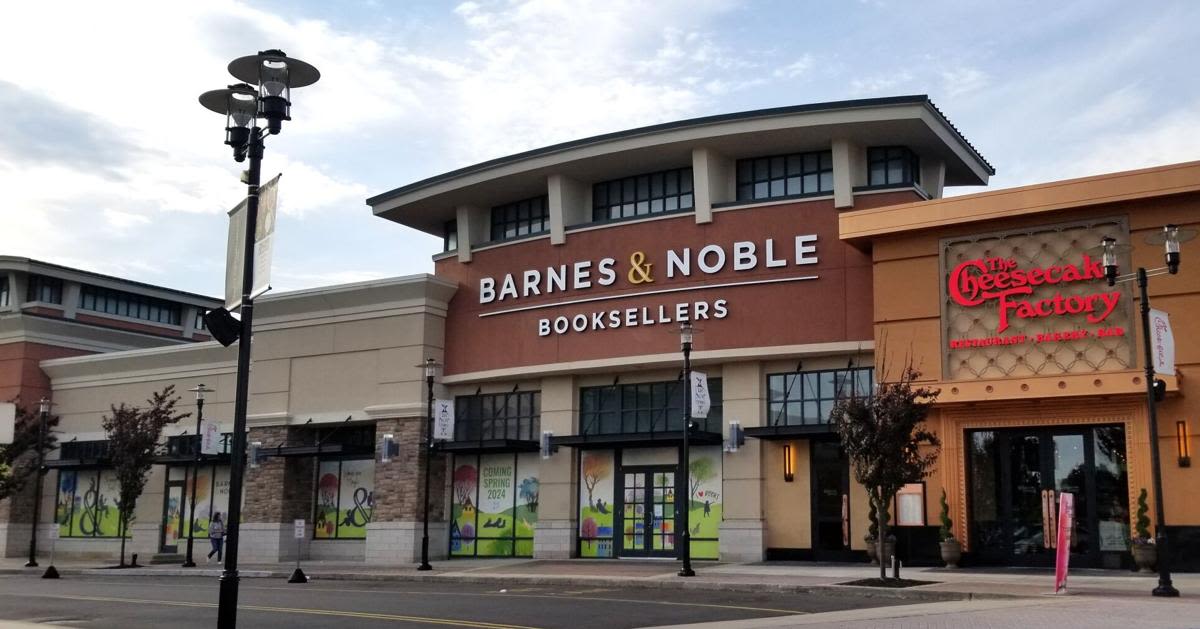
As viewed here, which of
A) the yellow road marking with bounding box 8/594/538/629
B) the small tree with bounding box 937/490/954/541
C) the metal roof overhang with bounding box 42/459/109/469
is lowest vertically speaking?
the yellow road marking with bounding box 8/594/538/629

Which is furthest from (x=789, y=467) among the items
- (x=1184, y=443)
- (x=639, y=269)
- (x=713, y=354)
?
(x=1184, y=443)

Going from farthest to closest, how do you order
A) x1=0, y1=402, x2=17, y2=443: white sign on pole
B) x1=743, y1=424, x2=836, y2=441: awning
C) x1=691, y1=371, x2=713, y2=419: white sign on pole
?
x1=691, y1=371, x2=713, y2=419: white sign on pole < x1=743, y1=424, x2=836, y2=441: awning < x1=0, y1=402, x2=17, y2=443: white sign on pole

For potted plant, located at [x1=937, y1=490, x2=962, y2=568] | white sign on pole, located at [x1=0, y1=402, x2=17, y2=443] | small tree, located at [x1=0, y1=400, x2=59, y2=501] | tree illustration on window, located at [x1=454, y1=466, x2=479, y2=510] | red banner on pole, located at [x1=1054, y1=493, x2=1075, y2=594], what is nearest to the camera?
white sign on pole, located at [x1=0, y1=402, x2=17, y2=443]

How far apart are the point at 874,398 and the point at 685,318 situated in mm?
9725

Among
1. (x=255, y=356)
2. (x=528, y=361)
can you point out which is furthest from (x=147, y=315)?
(x=528, y=361)

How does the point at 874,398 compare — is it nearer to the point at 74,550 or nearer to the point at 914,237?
the point at 914,237

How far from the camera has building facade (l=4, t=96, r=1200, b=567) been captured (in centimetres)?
2716

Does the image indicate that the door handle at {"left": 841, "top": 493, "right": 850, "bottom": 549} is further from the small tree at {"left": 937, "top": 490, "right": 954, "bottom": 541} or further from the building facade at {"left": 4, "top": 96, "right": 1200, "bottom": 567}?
the small tree at {"left": 937, "top": 490, "right": 954, "bottom": 541}

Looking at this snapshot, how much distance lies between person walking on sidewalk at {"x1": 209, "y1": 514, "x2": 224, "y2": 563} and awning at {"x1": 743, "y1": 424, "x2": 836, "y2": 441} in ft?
67.9

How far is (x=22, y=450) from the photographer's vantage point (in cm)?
4641

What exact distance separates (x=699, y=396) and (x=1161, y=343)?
1125cm

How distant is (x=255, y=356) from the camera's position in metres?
42.5

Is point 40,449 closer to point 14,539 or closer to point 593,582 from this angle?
point 14,539

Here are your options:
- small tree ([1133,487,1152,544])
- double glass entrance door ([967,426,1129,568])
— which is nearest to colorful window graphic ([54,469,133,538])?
double glass entrance door ([967,426,1129,568])
